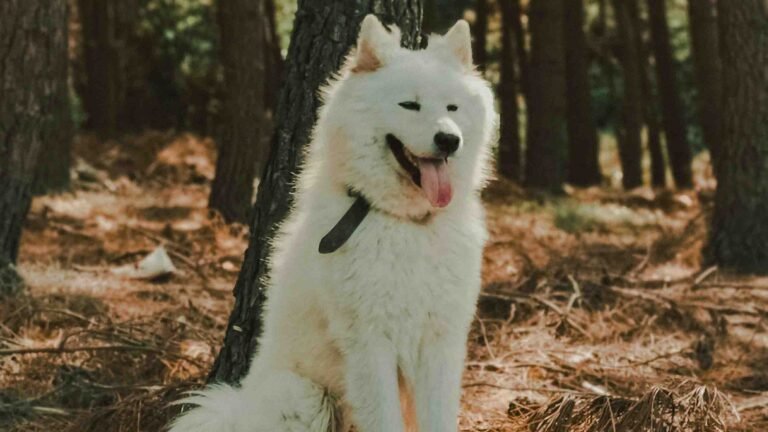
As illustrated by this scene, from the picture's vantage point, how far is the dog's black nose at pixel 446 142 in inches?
156

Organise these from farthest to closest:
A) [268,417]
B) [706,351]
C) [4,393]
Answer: [706,351]
[4,393]
[268,417]

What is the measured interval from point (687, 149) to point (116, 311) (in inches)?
661

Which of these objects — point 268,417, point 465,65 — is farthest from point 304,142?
point 268,417

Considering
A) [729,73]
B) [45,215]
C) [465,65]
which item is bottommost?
[45,215]

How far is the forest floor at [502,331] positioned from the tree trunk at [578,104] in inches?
337

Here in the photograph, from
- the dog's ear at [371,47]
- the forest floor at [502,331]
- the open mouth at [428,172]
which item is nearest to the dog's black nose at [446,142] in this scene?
the open mouth at [428,172]

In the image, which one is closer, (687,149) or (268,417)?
(268,417)

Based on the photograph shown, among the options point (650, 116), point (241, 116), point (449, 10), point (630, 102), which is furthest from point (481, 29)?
point (241, 116)

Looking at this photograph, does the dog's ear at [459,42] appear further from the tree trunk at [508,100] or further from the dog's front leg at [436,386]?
the tree trunk at [508,100]

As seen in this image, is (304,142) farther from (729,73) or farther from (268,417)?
(729,73)

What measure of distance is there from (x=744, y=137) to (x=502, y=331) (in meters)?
3.92

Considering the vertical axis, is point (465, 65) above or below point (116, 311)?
above

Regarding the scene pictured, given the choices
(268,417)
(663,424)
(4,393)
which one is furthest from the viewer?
(4,393)

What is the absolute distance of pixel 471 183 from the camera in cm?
438
